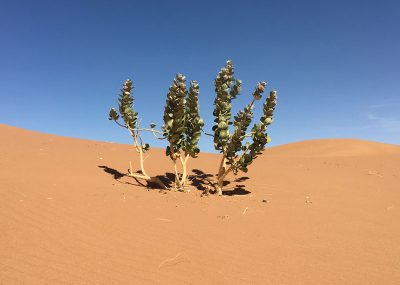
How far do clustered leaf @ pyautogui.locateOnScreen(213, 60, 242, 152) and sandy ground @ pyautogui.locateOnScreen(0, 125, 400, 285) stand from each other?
2079 mm

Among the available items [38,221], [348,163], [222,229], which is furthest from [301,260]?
[348,163]

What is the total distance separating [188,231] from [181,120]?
5613mm

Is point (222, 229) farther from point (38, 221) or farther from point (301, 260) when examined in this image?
point (38, 221)

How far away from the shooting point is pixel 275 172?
54.0 feet

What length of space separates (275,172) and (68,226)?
11.0 m

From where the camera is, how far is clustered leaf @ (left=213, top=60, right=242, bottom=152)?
12445mm

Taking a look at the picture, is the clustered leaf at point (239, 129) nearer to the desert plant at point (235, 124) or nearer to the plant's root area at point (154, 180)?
the desert plant at point (235, 124)

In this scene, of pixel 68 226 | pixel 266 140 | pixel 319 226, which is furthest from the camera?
pixel 266 140

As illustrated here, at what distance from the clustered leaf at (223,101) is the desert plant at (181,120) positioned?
707mm

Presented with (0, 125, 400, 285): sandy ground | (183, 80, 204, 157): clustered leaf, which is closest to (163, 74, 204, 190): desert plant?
(183, 80, 204, 157): clustered leaf

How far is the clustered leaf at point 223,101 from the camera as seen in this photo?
1245 centimetres

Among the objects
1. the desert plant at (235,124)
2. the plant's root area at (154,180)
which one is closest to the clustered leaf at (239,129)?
the desert plant at (235,124)

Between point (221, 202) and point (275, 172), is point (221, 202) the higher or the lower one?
the lower one

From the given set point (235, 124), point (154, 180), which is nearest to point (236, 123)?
point (235, 124)
